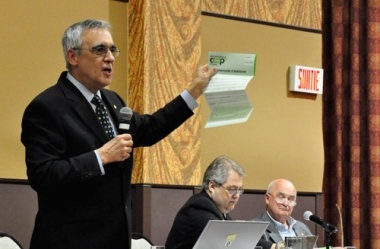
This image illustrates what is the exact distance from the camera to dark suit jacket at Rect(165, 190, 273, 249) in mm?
4051

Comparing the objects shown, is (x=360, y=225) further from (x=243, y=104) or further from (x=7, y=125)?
(x=7, y=125)

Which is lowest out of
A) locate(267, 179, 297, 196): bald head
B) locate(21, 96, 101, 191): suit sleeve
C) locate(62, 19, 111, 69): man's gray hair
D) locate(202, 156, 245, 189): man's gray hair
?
locate(267, 179, 297, 196): bald head

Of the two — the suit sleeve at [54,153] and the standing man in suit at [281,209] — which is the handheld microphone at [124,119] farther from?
the standing man in suit at [281,209]

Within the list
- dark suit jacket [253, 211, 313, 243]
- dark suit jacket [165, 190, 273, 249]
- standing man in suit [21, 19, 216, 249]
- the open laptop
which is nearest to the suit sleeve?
standing man in suit [21, 19, 216, 249]

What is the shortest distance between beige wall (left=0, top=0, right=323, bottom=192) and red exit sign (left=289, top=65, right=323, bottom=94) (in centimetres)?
8

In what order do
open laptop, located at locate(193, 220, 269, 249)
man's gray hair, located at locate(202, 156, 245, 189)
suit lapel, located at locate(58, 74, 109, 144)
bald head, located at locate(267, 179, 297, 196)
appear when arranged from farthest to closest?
bald head, located at locate(267, 179, 297, 196), man's gray hair, located at locate(202, 156, 245, 189), open laptop, located at locate(193, 220, 269, 249), suit lapel, located at locate(58, 74, 109, 144)

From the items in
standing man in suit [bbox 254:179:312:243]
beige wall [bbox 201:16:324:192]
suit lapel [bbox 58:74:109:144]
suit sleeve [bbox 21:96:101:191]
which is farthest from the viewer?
beige wall [bbox 201:16:324:192]

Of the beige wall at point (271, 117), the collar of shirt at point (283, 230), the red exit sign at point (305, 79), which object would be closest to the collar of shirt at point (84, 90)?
the beige wall at point (271, 117)

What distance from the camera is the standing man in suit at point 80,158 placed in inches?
99.9

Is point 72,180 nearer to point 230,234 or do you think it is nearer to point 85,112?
point 85,112

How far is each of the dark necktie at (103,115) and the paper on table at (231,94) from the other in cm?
242

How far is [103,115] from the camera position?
9.09 ft

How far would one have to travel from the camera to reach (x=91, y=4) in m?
5.01

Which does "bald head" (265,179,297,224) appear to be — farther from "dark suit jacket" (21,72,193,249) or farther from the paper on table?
"dark suit jacket" (21,72,193,249)
